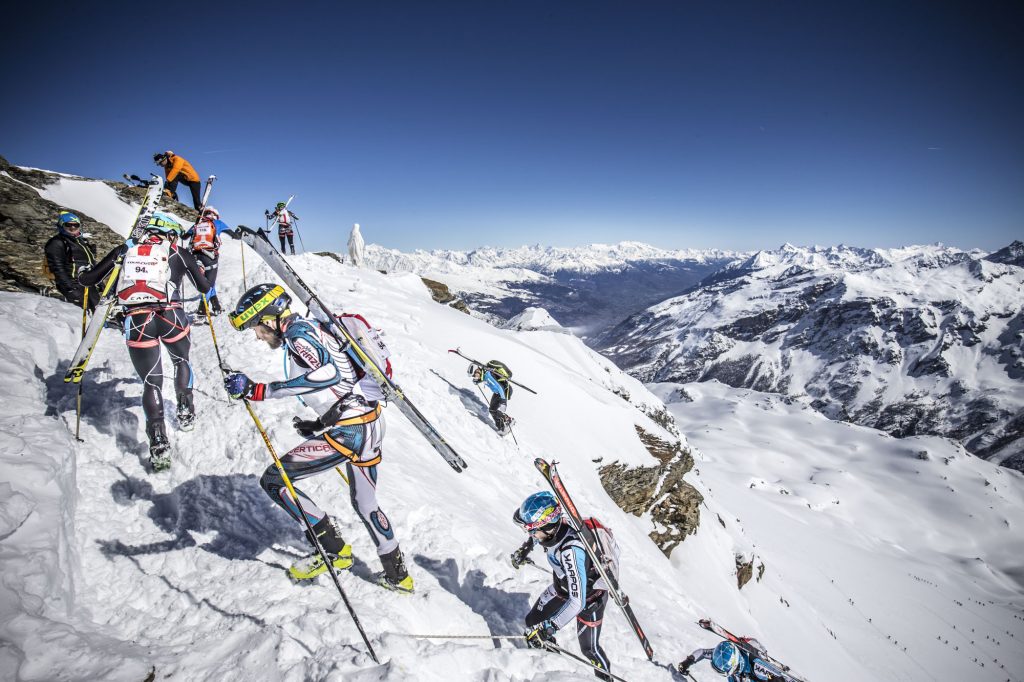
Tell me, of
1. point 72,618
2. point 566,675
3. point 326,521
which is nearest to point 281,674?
point 326,521

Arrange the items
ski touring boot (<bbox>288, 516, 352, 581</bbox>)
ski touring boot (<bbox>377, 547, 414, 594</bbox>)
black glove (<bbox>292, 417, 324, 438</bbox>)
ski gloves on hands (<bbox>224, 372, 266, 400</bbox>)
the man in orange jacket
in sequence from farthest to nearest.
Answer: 1. the man in orange jacket
2. ski touring boot (<bbox>377, 547, 414, 594</bbox>)
3. ski touring boot (<bbox>288, 516, 352, 581</bbox>)
4. black glove (<bbox>292, 417, 324, 438</bbox>)
5. ski gloves on hands (<bbox>224, 372, 266, 400</bbox>)

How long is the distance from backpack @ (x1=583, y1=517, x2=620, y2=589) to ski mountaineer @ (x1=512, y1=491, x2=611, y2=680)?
1.09 ft

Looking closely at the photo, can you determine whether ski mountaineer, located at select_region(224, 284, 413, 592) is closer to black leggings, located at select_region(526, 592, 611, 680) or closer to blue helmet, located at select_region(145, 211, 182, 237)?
black leggings, located at select_region(526, 592, 611, 680)

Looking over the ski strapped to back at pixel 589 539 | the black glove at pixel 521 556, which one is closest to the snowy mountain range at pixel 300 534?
the black glove at pixel 521 556

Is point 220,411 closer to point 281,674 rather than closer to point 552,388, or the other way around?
point 281,674

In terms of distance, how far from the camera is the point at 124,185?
912 inches

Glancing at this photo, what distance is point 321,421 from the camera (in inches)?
226

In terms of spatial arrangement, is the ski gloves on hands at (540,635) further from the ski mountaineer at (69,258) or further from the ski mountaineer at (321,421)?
the ski mountaineer at (69,258)

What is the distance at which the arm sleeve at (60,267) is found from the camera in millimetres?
7562

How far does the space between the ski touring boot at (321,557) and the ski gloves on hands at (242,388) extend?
1999mm

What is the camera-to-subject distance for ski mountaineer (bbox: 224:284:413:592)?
551cm

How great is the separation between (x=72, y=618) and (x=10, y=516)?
131 cm

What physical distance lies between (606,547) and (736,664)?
397cm

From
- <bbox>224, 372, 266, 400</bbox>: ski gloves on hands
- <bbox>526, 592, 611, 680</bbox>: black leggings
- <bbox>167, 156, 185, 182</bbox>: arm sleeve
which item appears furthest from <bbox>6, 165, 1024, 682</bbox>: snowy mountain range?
<bbox>167, 156, 185, 182</bbox>: arm sleeve
